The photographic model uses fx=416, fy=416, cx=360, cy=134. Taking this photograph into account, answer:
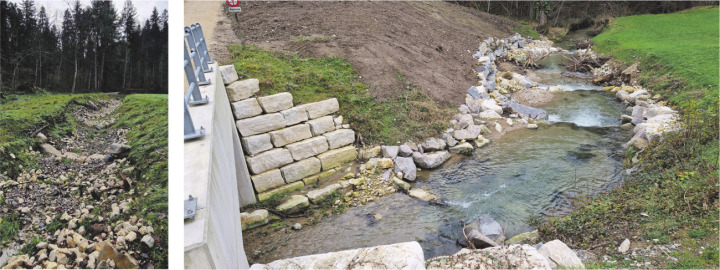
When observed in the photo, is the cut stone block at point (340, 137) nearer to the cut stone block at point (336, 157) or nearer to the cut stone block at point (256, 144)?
the cut stone block at point (336, 157)

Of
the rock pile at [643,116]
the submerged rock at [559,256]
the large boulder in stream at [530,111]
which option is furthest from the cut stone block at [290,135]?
the rock pile at [643,116]

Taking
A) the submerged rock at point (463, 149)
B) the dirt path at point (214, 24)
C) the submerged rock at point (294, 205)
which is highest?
the dirt path at point (214, 24)

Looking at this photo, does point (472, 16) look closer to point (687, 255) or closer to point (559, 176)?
point (559, 176)

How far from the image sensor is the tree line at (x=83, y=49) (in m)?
2.08

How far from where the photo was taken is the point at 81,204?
1963 mm

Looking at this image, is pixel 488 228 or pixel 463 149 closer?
pixel 488 228

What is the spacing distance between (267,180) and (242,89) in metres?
1.86

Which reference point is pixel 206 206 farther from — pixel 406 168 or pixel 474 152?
pixel 474 152

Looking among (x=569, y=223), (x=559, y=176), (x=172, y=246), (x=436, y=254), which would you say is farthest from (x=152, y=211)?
(x=559, y=176)

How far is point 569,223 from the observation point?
6281 millimetres

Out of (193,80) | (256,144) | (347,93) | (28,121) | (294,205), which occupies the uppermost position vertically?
(193,80)

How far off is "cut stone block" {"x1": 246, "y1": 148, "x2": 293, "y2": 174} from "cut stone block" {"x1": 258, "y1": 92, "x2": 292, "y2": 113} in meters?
0.89

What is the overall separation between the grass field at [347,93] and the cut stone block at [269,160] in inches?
52.6

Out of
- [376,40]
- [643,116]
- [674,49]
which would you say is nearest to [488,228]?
[643,116]
